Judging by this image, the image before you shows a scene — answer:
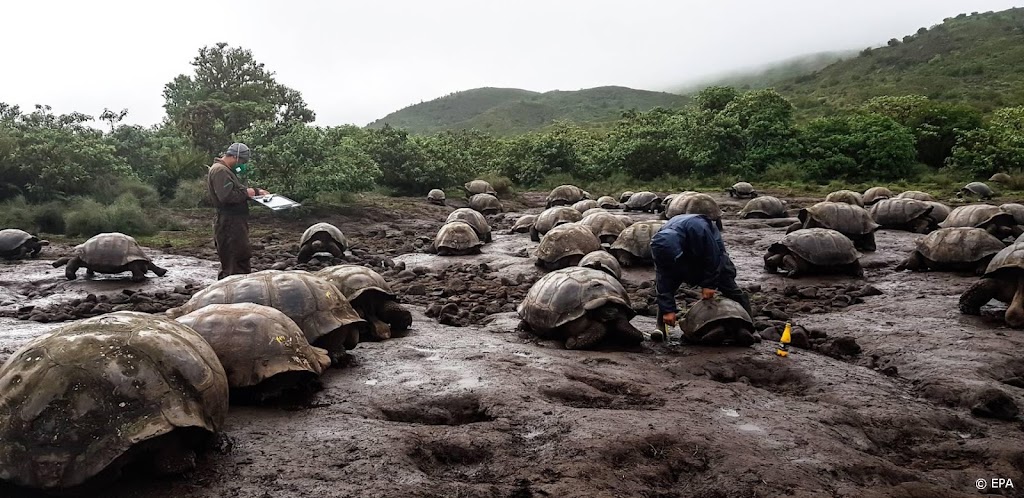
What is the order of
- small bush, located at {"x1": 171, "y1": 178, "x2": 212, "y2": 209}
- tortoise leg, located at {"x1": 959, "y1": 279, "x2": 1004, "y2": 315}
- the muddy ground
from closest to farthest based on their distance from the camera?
the muddy ground
tortoise leg, located at {"x1": 959, "y1": 279, "x2": 1004, "y2": 315}
small bush, located at {"x1": 171, "y1": 178, "x2": 212, "y2": 209}

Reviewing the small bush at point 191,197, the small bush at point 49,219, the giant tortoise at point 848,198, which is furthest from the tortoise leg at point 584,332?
the small bush at point 191,197

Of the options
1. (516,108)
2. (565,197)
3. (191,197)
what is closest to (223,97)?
(191,197)

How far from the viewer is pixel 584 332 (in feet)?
20.7

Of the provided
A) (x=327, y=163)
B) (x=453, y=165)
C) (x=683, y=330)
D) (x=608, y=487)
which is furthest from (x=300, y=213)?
(x=608, y=487)

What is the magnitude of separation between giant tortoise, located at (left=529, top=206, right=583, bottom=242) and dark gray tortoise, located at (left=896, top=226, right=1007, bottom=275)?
6.29m

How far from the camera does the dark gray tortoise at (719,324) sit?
6074 millimetres

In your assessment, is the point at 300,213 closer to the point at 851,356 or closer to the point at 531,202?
the point at 531,202

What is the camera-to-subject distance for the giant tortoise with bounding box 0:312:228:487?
2934 mm

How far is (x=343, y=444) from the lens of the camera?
12.7 ft

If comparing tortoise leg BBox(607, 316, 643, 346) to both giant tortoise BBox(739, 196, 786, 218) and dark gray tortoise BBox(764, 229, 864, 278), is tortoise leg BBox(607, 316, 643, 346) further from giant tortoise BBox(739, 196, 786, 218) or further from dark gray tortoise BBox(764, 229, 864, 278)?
giant tortoise BBox(739, 196, 786, 218)

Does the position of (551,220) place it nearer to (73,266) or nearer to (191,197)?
(73,266)

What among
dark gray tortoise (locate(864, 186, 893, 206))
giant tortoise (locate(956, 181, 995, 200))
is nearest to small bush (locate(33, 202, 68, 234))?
dark gray tortoise (locate(864, 186, 893, 206))

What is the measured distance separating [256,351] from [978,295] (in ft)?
22.8

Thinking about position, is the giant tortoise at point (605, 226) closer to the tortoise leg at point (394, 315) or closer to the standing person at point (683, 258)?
the standing person at point (683, 258)
